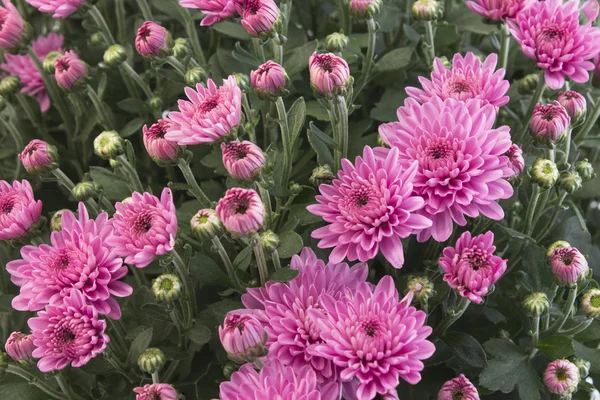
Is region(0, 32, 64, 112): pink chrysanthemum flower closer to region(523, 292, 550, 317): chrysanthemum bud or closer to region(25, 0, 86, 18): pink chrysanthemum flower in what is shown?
region(25, 0, 86, 18): pink chrysanthemum flower

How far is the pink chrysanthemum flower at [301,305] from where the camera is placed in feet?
2.18

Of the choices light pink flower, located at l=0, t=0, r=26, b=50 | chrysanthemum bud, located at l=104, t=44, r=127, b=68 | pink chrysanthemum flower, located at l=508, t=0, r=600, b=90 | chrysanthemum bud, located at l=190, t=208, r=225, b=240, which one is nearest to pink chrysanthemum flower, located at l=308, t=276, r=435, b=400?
chrysanthemum bud, located at l=190, t=208, r=225, b=240

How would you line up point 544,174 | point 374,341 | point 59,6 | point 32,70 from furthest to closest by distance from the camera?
point 32,70 → point 59,6 → point 544,174 → point 374,341

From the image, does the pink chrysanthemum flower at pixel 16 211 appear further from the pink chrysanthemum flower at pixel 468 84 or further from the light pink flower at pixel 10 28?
the pink chrysanthemum flower at pixel 468 84

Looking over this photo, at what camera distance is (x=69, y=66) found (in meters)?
0.92

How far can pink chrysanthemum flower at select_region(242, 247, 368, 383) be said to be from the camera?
66cm

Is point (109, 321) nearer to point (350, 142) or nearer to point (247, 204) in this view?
point (247, 204)

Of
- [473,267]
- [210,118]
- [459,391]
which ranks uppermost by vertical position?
[210,118]

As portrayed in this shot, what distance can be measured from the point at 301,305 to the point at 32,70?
27.9 inches

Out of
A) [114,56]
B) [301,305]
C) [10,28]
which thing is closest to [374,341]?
[301,305]

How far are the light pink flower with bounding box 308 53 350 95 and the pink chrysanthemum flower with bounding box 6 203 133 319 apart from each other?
0.26m

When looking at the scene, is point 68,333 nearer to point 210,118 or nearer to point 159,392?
point 159,392

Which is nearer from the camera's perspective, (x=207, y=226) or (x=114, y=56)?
(x=207, y=226)

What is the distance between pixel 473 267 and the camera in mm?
662
